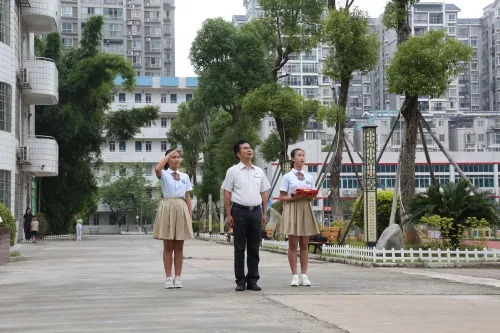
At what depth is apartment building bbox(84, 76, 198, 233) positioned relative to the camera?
100438 millimetres

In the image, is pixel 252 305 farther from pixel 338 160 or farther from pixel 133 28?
pixel 133 28

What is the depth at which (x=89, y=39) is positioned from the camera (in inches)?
1868

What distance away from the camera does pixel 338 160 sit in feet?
95.3

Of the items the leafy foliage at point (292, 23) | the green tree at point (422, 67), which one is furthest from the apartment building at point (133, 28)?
the green tree at point (422, 67)

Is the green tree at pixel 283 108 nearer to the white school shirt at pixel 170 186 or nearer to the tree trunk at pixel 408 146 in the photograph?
the tree trunk at pixel 408 146

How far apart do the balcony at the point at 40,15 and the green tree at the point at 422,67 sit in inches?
791

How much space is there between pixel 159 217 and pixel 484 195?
975cm

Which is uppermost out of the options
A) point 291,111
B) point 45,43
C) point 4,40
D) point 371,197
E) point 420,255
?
point 45,43

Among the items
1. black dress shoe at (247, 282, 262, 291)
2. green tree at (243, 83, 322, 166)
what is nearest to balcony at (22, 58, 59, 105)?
green tree at (243, 83, 322, 166)

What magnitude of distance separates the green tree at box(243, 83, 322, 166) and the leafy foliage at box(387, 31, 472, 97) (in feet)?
45.3

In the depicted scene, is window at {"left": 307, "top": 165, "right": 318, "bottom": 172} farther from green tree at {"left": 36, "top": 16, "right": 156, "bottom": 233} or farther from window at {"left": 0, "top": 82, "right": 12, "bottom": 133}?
window at {"left": 0, "top": 82, "right": 12, "bottom": 133}

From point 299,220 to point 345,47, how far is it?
16674 mm

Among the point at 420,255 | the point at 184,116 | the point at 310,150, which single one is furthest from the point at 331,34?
the point at 310,150

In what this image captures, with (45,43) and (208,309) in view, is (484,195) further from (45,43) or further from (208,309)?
(45,43)
